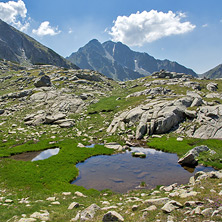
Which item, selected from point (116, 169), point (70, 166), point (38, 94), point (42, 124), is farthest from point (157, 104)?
point (38, 94)

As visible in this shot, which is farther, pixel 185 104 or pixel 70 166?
pixel 185 104

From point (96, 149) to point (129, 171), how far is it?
11769 millimetres

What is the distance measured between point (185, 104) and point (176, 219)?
4553 centimetres

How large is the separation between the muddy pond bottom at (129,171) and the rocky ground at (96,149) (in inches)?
78.9

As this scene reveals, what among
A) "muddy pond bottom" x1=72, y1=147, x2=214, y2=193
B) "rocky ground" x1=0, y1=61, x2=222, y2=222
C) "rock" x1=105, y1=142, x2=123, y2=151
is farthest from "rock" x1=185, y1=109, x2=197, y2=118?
"rock" x1=105, y1=142, x2=123, y2=151

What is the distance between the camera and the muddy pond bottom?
859 inches

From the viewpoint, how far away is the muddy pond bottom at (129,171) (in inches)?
859

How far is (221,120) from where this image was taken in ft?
126

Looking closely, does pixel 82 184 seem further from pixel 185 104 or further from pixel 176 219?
pixel 185 104

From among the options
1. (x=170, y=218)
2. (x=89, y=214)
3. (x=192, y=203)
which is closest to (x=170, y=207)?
(x=170, y=218)

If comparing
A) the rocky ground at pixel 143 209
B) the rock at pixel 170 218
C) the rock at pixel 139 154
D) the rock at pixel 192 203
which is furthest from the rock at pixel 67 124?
the rock at pixel 170 218

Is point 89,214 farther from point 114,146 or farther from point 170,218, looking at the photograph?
point 114,146

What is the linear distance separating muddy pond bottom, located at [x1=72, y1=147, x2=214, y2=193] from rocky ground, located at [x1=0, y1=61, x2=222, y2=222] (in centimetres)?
200

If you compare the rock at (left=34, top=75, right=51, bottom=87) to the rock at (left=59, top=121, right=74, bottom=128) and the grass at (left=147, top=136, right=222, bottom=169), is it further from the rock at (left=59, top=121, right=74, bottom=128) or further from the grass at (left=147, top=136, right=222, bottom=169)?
the grass at (left=147, top=136, right=222, bottom=169)
